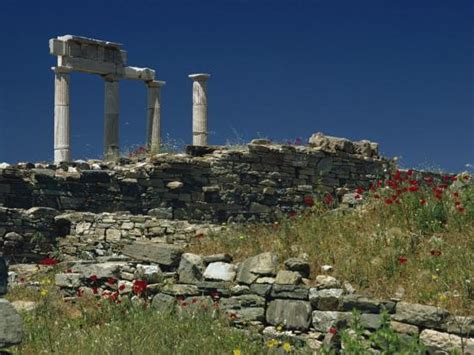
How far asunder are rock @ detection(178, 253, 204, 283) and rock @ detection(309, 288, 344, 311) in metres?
1.82

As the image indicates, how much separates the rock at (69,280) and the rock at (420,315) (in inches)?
190

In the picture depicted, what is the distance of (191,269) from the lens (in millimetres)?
9625

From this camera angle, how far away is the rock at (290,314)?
8.42m

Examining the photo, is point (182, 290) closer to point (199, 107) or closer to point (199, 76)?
point (199, 107)

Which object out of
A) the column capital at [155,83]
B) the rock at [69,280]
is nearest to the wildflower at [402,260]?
the rock at [69,280]

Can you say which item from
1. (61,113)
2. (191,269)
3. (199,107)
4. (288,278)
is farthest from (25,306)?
(199,107)

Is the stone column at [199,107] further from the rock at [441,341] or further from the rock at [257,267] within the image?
the rock at [441,341]

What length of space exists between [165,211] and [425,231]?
7.27 meters

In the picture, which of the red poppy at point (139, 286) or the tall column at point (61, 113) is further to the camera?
the tall column at point (61, 113)

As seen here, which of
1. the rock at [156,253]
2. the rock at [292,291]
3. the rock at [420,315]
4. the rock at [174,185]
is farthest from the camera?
the rock at [174,185]

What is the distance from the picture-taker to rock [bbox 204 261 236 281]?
367 inches

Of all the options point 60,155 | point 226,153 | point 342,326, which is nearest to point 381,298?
point 342,326

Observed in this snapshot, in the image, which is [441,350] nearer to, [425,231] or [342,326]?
[342,326]

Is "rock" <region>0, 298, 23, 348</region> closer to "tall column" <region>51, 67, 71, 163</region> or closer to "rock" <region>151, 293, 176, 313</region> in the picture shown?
"rock" <region>151, 293, 176, 313</region>
